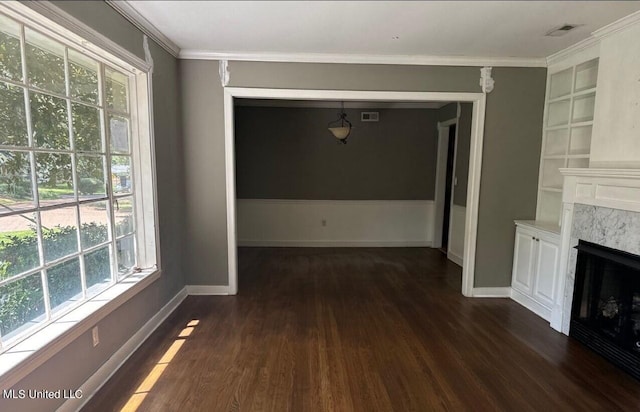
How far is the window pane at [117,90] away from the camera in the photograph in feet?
8.21

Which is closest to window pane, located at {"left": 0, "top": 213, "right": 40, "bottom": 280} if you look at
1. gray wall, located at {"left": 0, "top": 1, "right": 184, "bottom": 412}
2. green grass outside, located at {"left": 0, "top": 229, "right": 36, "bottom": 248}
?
green grass outside, located at {"left": 0, "top": 229, "right": 36, "bottom": 248}

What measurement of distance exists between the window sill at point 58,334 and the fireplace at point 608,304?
3.70 meters

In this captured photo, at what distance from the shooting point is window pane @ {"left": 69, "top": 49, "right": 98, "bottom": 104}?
83.0 inches

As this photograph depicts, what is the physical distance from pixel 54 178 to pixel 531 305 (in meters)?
4.26

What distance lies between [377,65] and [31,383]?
144 inches

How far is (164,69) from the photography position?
3.15m

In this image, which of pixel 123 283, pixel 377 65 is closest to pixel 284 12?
pixel 377 65

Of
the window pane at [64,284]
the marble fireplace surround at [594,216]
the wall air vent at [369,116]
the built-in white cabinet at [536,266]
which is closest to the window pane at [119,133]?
the window pane at [64,284]

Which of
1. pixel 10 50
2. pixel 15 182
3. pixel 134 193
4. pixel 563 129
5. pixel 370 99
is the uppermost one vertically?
pixel 370 99

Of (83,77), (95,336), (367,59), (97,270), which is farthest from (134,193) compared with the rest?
(367,59)

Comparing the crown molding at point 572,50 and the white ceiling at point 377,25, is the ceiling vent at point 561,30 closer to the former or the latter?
the white ceiling at point 377,25

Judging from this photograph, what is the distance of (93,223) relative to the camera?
2.32m

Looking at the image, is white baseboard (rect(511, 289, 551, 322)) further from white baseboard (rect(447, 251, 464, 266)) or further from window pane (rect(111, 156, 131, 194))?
window pane (rect(111, 156, 131, 194))

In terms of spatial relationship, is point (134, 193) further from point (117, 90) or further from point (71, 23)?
point (71, 23)
